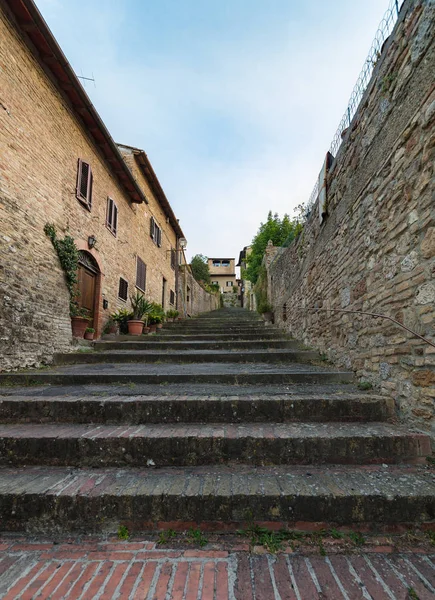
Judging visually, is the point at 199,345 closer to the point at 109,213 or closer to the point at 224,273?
the point at 109,213

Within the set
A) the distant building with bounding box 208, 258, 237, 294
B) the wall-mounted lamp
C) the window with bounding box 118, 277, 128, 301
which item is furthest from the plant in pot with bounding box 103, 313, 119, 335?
the distant building with bounding box 208, 258, 237, 294

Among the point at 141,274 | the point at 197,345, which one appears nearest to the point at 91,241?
the point at 197,345

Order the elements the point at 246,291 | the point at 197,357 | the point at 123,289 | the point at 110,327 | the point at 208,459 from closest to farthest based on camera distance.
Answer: the point at 208,459
the point at 197,357
the point at 110,327
the point at 123,289
the point at 246,291

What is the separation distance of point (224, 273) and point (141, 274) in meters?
34.0

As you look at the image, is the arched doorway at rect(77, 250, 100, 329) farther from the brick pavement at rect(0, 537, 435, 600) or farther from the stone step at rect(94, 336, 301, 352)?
the brick pavement at rect(0, 537, 435, 600)

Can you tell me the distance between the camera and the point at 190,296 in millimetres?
17859

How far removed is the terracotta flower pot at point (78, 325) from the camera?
5958mm

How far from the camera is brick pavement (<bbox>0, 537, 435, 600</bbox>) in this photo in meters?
1.29

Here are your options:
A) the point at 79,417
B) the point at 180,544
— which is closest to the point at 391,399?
the point at 180,544

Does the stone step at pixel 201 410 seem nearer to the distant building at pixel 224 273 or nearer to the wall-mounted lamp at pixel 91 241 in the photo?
the wall-mounted lamp at pixel 91 241

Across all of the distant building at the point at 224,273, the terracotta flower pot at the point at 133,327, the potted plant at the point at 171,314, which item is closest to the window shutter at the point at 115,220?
the terracotta flower pot at the point at 133,327

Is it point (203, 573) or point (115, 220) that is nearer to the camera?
point (203, 573)

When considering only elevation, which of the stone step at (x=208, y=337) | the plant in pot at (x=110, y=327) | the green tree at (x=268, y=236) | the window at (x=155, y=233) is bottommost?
the stone step at (x=208, y=337)

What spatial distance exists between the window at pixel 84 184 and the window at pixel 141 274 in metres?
3.54
